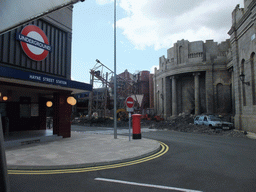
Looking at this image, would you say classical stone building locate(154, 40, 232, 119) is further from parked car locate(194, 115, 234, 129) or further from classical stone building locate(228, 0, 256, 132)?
classical stone building locate(228, 0, 256, 132)

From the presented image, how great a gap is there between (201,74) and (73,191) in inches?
1183

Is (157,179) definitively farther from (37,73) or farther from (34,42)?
(34,42)

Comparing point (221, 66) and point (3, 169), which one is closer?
point (3, 169)

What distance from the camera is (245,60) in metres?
16.9

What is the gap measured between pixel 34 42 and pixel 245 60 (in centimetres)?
1685

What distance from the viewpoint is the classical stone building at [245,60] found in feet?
51.1

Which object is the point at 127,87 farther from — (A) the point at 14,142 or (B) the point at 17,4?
(B) the point at 17,4

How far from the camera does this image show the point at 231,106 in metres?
27.7

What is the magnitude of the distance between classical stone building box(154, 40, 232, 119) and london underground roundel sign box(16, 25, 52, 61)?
24.1 metres

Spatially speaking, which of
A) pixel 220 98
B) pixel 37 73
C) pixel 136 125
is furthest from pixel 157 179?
pixel 220 98

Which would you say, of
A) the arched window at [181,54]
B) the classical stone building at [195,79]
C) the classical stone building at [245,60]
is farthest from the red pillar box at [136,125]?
the arched window at [181,54]

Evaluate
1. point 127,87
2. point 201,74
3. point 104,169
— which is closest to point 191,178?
point 104,169

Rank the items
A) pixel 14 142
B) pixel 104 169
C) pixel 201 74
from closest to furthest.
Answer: pixel 104 169, pixel 14 142, pixel 201 74

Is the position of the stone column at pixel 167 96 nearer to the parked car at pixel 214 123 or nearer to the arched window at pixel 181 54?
the arched window at pixel 181 54
